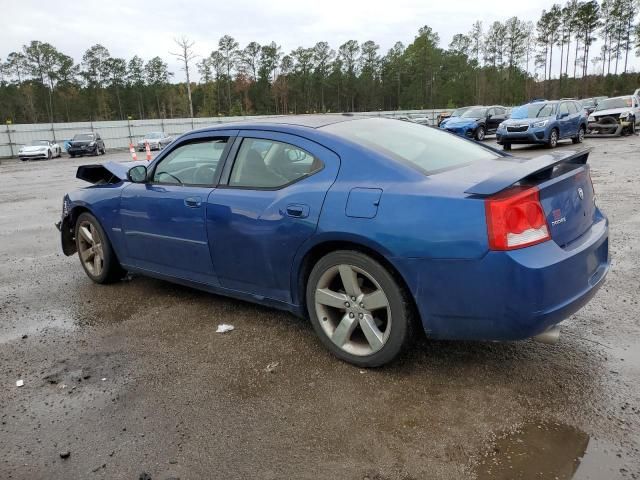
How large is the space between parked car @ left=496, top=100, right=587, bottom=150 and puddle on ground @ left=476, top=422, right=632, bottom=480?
17096mm

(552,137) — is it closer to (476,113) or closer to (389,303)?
(476,113)

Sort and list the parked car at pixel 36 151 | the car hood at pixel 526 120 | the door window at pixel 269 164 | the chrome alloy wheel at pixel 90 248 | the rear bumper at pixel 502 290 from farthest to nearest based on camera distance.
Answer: the parked car at pixel 36 151 < the car hood at pixel 526 120 < the chrome alloy wheel at pixel 90 248 < the door window at pixel 269 164 < the rear bumper at pixel 502 290

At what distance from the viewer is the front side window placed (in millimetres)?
3999

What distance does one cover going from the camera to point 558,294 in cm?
270

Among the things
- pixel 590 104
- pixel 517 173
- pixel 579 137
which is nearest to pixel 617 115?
pixel 579 137

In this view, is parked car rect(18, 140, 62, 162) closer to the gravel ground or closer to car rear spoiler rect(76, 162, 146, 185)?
car rear spoiler rect(76, 162, 146, 185)

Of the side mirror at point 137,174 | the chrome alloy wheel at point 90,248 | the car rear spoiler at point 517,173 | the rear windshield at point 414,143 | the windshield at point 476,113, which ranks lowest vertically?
the chrome alloy wheel at point 90,248

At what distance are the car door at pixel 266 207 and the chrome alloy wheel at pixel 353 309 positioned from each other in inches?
11.7

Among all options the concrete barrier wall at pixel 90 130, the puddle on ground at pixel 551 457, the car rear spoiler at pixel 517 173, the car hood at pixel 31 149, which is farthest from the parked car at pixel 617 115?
the car hood at pixel 31 149

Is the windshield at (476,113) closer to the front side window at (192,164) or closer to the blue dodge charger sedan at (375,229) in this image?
the blue dodge charger sedan at (375,229)

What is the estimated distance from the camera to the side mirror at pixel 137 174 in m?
4.54

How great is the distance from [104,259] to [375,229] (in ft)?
10.5

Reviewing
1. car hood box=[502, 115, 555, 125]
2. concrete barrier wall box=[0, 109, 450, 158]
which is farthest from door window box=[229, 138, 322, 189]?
concrete barrier wall box=[0, 109, 450, 158]

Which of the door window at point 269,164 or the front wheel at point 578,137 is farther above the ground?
the door window at point 269,164
